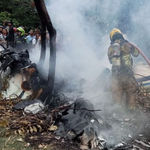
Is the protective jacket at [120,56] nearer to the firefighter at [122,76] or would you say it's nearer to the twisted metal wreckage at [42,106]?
the firefighter at [122,76]

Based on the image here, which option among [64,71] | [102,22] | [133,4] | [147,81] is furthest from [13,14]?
[147,81]

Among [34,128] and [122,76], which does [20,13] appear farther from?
[34,128]

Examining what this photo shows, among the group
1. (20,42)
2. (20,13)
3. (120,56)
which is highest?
(20,13)

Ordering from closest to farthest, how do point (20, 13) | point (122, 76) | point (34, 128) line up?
point (34, 128) → point (122, 76) → point (20, 13)

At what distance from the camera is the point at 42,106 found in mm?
4898

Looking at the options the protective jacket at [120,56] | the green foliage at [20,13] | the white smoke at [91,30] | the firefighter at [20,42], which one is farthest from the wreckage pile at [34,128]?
the green foliage at [20,13]

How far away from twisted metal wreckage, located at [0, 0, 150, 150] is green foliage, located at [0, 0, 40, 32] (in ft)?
34.8

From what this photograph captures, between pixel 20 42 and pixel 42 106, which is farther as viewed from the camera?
pixel 20 42

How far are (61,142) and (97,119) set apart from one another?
796 mm

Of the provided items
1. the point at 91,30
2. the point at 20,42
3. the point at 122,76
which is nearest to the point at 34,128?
the point at 122,76

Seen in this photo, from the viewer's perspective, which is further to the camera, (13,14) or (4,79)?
(13,14)

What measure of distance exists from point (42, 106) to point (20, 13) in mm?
13469

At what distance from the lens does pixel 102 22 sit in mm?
10836

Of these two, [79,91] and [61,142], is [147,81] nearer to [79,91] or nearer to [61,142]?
[79,91]
